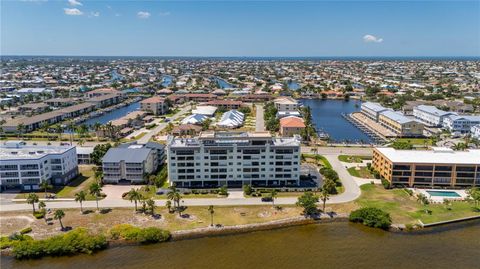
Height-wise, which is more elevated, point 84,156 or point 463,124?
point 463,124

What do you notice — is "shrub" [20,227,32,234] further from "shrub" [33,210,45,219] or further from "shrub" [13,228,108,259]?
"shrub" [33,210,45,219]

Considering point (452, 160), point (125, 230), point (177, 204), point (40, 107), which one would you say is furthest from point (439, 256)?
point (40, 107)

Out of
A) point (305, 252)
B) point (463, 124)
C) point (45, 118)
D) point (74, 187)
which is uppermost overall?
point (463, 124)

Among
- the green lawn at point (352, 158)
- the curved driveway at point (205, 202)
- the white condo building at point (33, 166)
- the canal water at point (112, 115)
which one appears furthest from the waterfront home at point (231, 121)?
the curved driveway at point (205, 202)

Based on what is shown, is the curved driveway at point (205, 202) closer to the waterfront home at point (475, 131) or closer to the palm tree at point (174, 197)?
the palm tree at point (174, 197)

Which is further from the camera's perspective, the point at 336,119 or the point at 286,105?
the point at 286,105

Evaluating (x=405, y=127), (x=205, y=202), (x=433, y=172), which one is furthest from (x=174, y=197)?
(x=405, y=127)

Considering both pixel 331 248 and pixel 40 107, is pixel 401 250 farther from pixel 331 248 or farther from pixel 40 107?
pixel 40 107

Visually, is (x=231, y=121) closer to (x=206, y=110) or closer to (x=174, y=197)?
(x=206, y=110)
